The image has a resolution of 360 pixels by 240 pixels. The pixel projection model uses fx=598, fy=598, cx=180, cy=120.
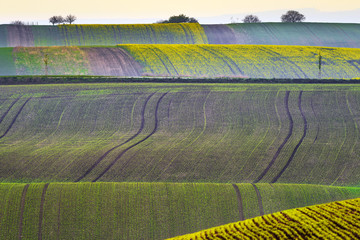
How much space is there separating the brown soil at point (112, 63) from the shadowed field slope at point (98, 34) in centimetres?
841

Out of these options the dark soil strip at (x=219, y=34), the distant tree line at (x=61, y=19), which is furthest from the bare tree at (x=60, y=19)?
the dark soil strip at (x=219, y=34)

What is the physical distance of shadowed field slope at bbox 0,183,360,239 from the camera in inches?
583

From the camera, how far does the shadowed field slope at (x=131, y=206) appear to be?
1480cm

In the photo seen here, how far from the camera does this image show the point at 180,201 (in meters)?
16.0

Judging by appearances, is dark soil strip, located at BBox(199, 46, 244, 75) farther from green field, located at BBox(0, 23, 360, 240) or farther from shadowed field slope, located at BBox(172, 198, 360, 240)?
shadowed field slope, located at BBox(172, 198, 360, 240)

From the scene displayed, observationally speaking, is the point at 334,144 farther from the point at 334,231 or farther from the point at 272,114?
the point at 334,231

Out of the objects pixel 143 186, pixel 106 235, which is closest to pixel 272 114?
pixel 143 186

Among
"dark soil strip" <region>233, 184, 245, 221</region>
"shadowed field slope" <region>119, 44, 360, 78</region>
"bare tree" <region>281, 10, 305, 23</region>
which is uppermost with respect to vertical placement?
"bare tree" <region>281, 10, 305, 23</region>

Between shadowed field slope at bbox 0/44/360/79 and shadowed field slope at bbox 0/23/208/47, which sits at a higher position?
shadowed field slope at bbox 0/23/208/47

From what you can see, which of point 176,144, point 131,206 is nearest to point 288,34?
point 176,144

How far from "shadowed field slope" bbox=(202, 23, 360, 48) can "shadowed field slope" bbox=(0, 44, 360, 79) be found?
776 cm

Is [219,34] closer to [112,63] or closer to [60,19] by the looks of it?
[112,63]

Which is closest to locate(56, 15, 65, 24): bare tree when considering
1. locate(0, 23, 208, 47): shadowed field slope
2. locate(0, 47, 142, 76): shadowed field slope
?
locate(0, 23, 208, 47): shadowed field slope

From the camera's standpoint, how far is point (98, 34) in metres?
56.6
